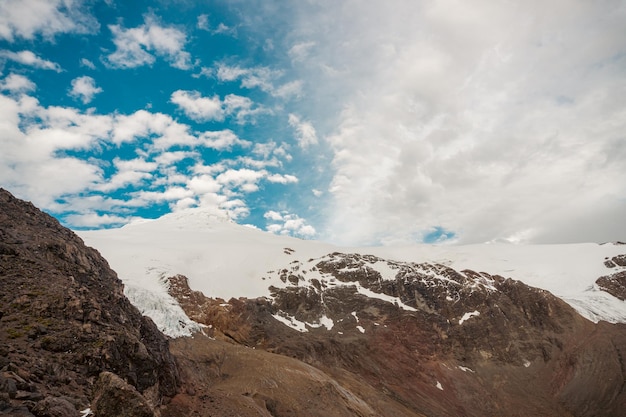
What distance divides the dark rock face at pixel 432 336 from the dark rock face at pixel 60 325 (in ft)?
101

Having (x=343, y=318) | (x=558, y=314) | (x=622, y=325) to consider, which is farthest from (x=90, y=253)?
(x=622, y=325)

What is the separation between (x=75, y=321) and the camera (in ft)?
58.1

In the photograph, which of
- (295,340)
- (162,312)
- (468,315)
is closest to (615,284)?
(468,315)

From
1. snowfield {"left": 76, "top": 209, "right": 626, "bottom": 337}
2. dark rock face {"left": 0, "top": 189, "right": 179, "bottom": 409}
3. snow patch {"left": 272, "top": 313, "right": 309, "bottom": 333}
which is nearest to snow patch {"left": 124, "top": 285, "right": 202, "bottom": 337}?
snowfield {"left": 76, "top": 209, "right": 626, "bottom": 337}

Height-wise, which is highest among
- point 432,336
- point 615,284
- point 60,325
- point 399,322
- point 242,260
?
point 242,260

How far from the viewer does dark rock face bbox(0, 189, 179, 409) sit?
45.0ft

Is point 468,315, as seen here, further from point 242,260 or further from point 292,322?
point 242,260

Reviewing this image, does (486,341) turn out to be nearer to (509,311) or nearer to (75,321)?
(509,311)

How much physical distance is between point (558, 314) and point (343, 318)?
1913 inches

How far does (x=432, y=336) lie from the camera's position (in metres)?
77.4

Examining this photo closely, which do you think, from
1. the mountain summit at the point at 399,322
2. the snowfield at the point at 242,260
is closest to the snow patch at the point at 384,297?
the mountain summit at the point at 399,322

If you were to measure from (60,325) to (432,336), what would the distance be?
240 feet

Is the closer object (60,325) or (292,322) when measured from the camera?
(60,325)

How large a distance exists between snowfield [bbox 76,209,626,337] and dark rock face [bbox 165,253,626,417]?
4.50 m
